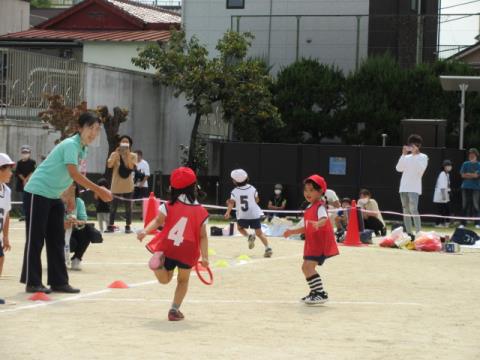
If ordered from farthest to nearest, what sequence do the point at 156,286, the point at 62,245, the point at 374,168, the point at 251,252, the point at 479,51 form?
the point at 479,51 < the point at 374,168 < the point at 251,252 < the point at 156,286 < the point at 62,245

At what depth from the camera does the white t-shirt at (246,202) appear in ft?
60.7

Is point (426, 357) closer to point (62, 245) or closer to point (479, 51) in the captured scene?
point (62, 245)

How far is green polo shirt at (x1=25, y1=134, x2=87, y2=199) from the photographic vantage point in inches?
457

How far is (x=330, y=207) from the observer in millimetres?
23203

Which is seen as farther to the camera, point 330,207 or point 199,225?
point 330,207

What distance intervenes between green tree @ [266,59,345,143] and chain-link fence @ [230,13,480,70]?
2473mm

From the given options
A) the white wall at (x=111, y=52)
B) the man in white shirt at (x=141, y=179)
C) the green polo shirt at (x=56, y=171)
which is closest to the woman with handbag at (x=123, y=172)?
the man in white shirt at (x=141, y=179)

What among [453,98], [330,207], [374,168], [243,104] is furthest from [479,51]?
[330,207]

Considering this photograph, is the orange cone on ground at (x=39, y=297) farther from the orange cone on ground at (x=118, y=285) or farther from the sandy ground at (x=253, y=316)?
the orange cone on ground at (x=118, y=285)

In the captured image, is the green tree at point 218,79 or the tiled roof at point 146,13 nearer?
the green tree at point 218,79

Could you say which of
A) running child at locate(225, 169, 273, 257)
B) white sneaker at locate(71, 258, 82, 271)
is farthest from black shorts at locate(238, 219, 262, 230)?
white sneaker at locate(71, 258, 82, 271)

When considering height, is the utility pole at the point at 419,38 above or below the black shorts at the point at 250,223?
above

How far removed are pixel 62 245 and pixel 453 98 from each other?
91.4 ft

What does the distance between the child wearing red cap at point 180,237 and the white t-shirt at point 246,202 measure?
8.07m
